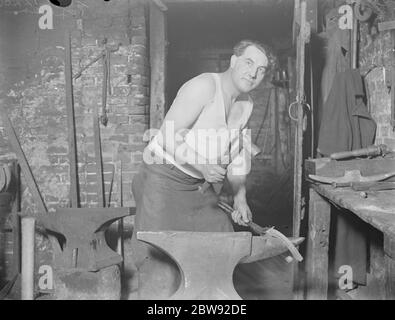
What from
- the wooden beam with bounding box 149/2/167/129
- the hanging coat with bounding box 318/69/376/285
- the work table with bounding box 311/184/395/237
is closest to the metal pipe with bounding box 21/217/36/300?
the wooden beam with bounding box 149/2/167/129

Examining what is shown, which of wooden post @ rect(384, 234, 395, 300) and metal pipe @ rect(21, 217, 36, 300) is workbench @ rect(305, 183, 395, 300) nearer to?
wooden post @ rect(384, 234, 395, 300)

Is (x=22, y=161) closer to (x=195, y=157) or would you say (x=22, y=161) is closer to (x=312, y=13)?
(x=195, y=157)

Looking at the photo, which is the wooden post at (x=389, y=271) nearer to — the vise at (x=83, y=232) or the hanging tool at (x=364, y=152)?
the hanging tool at (x=364, y=152)

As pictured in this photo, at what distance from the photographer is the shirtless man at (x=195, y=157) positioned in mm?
2229

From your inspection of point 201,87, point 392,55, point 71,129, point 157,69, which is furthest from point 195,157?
point 392,55

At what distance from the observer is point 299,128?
2539 millimetres

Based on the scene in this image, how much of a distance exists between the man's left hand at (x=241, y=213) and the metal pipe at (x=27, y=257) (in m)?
1.35

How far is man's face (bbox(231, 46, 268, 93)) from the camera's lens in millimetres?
2311

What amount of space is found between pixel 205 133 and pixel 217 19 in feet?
6.01

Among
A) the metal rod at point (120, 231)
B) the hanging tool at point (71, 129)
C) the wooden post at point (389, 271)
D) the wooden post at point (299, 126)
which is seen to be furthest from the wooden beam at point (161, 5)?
the wooden post at point (389, 271)

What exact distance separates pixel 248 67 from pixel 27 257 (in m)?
1.86
